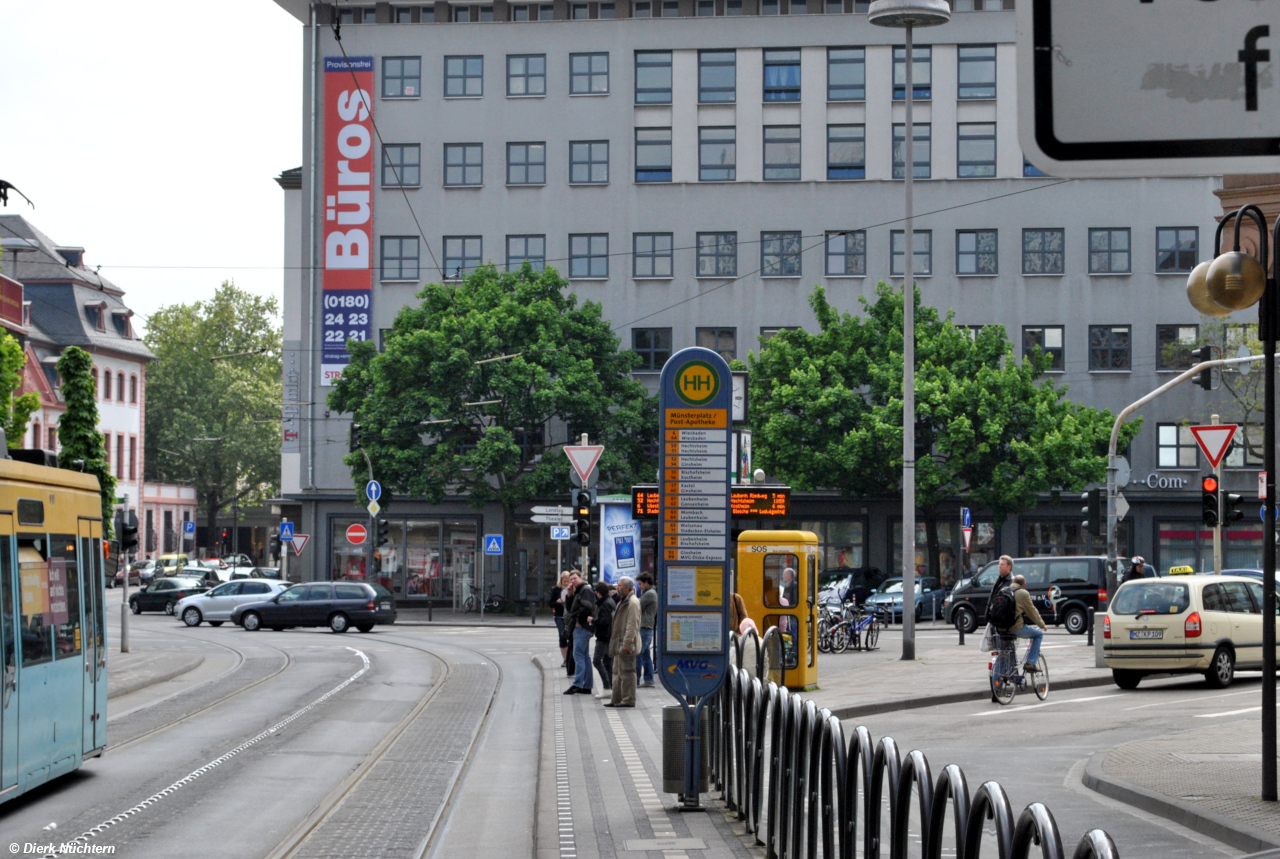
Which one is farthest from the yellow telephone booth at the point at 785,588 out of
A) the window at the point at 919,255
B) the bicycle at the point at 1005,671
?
the window at the point at 919,255

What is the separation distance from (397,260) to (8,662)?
48.9m

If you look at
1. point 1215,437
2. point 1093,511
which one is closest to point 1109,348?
point 1093,511

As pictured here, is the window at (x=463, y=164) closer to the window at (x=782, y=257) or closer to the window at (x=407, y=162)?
the window at (x=407, y=162)

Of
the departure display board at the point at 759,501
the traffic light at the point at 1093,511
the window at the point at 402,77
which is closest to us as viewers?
the departure display board at the point at 759,501

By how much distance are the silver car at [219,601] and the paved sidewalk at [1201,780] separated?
37.7 m

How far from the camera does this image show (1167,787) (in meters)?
12.0

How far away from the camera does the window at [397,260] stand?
59000mm

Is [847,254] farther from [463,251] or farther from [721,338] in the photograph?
[463,251]

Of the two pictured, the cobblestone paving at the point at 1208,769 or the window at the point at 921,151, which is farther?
the window at the point at 921,151

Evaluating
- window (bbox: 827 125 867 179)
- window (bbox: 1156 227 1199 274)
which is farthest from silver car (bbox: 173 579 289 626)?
window (bbox: 1156 227 1199 274)

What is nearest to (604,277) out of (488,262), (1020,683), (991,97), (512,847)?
(488,262)

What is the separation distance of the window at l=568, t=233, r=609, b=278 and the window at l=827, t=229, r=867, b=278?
844cm

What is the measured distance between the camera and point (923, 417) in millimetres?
49250

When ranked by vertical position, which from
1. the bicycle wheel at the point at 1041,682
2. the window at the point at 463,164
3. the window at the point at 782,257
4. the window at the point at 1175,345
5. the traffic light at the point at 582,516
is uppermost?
the window at the point at 463,164
